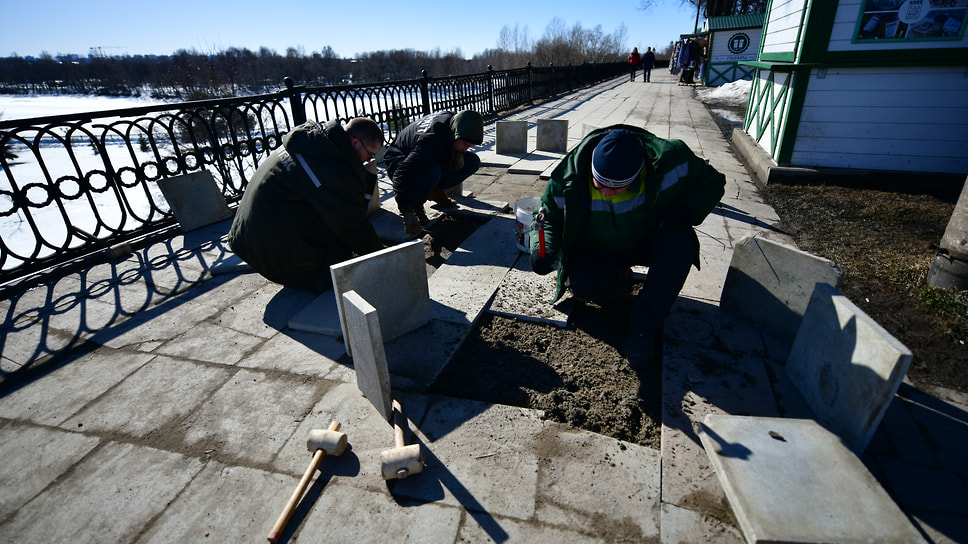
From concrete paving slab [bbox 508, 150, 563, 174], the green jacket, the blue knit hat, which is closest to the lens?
the blue knit hat

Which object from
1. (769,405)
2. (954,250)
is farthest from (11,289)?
(954,250)

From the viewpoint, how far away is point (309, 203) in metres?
3.06

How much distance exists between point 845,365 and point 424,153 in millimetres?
3518

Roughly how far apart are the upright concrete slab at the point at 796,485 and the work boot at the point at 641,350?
1.74 ft

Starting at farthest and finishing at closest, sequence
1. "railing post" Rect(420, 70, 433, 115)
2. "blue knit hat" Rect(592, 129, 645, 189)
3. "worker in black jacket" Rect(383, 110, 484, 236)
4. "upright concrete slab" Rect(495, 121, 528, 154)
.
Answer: "railing post" Rect(420, 70, 433, 115), "upright concrete slab" Rect(495, 121, 528, 154), "worker in black jacket" Rect(383, 110, 484, 236), "blue knit hat" Rect(592, 129, 645, 189)

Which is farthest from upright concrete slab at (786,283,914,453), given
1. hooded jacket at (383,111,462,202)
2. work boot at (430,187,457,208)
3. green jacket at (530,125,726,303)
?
work boot at (430,187,457,208)

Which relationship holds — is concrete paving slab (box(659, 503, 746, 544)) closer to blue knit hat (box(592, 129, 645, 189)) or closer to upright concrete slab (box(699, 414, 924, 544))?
upright concrete slab (box(699, 414, 924, 544))

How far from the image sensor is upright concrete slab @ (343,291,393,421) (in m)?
1.89

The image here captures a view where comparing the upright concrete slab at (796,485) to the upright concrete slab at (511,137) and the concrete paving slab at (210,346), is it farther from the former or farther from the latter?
the upright concrete slab at (511,137)

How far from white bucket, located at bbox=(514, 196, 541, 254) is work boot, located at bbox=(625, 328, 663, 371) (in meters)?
1.28

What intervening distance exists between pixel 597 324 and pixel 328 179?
2.00m

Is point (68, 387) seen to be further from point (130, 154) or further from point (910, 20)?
point (910, 20)

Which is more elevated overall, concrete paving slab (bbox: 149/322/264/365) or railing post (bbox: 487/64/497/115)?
railing post (bbox: 487/64/497/115)

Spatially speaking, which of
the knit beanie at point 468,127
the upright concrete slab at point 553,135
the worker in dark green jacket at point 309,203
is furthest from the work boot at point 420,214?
the upright concrete slab at point 553,135
